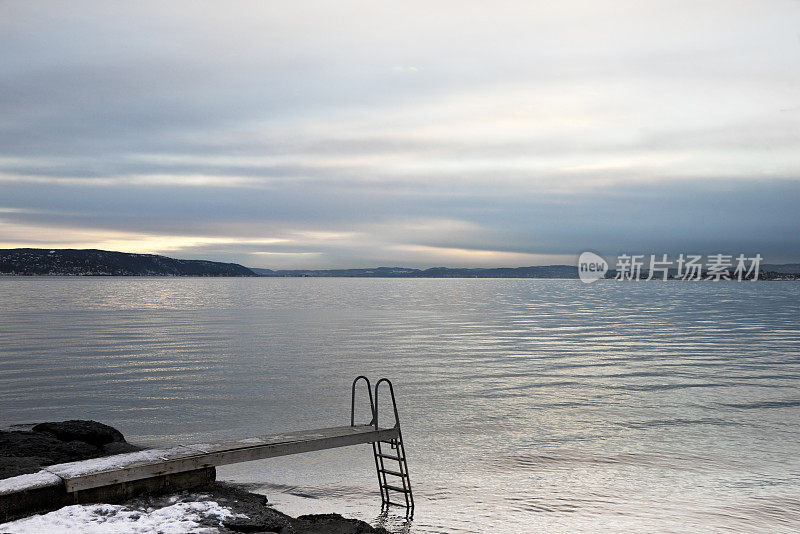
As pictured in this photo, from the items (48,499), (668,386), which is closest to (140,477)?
(48,499)

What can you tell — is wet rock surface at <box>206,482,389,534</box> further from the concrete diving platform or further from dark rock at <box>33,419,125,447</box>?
dark rock at <box>33,419,125,447</box>

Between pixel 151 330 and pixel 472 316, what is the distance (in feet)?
105

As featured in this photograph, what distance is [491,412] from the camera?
18891 mm

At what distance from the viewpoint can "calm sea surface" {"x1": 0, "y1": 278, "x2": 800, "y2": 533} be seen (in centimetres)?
1115

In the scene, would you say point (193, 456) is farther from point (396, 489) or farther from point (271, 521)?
point (396, 489)

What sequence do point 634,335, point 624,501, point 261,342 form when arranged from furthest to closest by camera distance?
point 634,335 → point 261,342 → point 624,501

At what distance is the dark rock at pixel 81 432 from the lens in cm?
1338

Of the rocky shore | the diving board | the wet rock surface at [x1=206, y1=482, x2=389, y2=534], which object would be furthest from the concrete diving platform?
the wet rock surface at [x1=206, y1=482, x2=389, y2=534]

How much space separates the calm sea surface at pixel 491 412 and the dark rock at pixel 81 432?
5.34 ft

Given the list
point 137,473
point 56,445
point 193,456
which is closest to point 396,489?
point 193,456

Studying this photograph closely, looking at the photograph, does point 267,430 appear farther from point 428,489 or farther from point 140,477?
point 140,477

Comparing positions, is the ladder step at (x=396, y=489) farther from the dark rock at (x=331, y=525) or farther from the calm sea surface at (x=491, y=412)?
the dark rock at (x=331, y=525)

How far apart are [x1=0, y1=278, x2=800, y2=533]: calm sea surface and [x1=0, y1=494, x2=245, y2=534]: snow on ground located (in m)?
2.77

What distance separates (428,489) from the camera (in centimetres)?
1199
